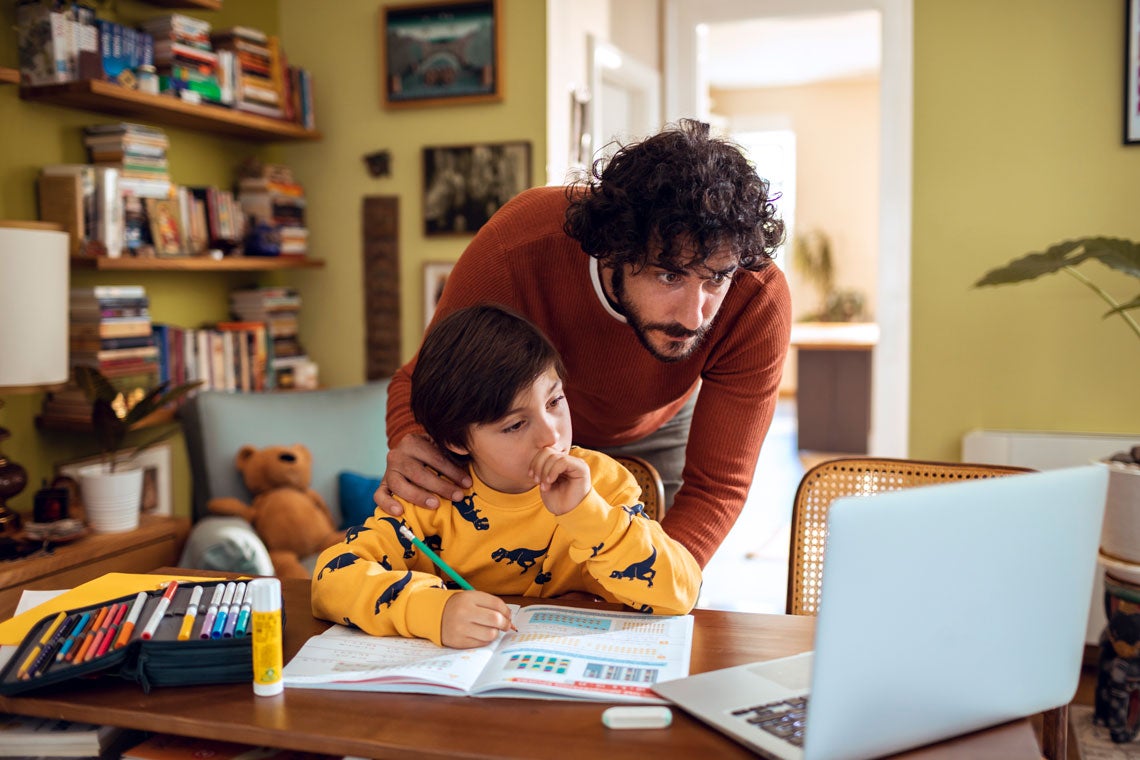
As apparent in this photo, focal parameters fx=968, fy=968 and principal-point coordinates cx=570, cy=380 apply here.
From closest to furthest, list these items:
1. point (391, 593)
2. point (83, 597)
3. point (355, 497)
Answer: point (391, 593), point (83, 597), point (355, 497)

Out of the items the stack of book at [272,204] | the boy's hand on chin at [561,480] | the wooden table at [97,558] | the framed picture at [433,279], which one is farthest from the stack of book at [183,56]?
the boy's hand on chin at [561,480]

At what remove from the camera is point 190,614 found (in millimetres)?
1026

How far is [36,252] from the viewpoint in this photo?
7.39ft

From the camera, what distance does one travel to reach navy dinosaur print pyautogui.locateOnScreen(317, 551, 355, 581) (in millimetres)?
1147

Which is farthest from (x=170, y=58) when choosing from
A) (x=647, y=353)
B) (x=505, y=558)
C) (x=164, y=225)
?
(x=505, y=558)

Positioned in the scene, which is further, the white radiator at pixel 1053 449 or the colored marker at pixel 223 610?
the white radiator at pixel 1053 449

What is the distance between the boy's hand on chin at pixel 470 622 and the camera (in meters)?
1.03

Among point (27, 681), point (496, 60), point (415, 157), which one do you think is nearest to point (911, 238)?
point (496, 60)

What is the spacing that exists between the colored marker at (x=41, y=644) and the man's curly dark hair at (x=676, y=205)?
2.67 feet

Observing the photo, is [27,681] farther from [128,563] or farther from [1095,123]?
[1095,123]

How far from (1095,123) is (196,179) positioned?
3.07 m

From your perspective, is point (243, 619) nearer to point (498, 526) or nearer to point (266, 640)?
point (266, 640)

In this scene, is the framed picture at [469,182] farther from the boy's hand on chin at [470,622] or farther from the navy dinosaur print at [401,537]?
the boy's hand on chin at [470,622]

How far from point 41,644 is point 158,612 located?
11 centimetres
